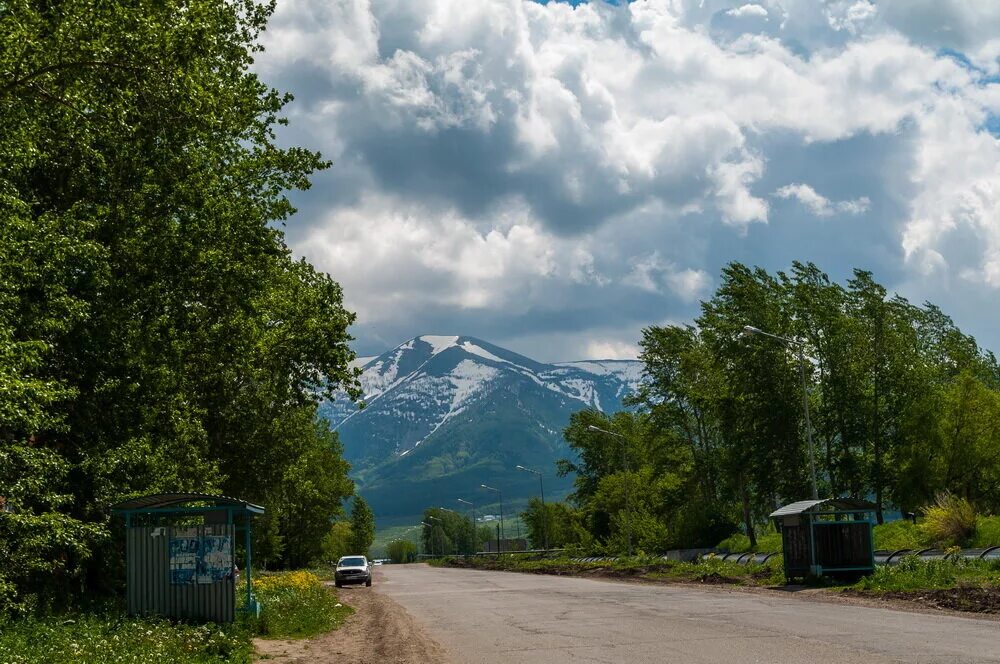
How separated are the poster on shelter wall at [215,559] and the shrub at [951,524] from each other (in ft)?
85.1

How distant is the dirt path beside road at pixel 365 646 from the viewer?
14898mm

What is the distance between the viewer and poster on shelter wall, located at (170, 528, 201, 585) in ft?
59.8

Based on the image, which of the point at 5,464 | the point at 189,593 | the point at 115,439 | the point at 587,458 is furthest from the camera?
the point at 587,458

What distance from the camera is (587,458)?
94.9 metres

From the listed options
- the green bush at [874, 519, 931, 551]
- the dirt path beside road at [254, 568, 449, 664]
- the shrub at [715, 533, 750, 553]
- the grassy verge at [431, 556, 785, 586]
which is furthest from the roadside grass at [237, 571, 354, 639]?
the shrub at [715, 533, 750, 553]

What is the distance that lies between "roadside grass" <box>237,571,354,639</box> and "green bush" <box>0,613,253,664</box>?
1.74 metres

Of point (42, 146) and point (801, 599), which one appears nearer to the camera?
point (42, 146)

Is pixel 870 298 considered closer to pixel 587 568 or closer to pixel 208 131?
pixel 587 568

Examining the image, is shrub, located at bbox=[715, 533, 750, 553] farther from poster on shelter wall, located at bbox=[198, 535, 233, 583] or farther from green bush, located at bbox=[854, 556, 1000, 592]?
poster on shelter wall, located at bbox=[198, 535, 233, 583]

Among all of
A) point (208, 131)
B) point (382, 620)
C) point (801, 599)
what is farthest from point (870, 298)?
point (208, 131)

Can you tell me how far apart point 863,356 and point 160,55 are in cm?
4944

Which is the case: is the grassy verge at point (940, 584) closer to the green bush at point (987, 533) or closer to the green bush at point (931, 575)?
the green bush at point (931, 575)

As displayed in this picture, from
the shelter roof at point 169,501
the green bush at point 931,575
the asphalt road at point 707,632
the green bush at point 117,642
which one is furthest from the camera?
the green bush at point 931,575

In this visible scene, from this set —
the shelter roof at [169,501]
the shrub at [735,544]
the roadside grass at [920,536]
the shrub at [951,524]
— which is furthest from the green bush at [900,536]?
the shelter roof at [169,501]
